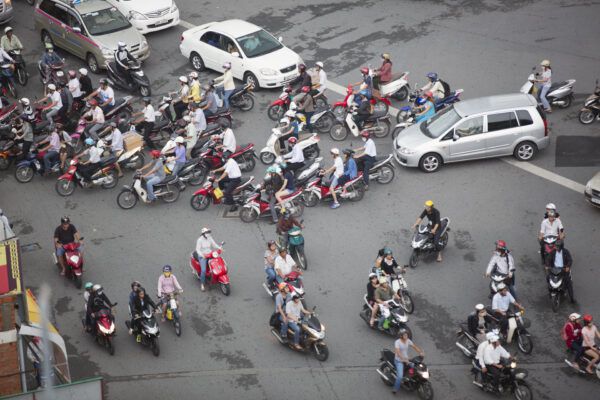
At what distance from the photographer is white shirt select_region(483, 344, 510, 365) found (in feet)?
54.1

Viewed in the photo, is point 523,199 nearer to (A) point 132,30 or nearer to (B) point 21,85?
(A) point 132,30

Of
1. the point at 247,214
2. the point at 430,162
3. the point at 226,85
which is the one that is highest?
the point at 226,85

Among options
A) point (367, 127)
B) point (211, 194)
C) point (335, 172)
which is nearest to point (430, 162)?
point (367, 127)

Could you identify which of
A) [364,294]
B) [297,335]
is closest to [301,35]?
[364,294]

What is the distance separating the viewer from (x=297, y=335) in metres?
17.9

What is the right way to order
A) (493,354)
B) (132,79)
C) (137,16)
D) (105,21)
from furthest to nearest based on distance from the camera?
(137,16), (105,21), (132,79), (493,354)

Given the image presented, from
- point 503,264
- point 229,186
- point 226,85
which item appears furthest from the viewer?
point 226,85

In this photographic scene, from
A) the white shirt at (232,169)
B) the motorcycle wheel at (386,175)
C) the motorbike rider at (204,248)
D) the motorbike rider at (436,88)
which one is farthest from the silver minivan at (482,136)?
the motorbike rider at (204,248)

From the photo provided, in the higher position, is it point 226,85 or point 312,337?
point 226,85

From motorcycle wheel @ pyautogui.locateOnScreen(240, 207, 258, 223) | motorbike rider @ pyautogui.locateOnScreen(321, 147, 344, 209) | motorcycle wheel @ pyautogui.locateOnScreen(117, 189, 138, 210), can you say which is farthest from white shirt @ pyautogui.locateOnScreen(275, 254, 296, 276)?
motorcycle wheel @ pyautogui.locateOnScreen(117, 189, 138, 210)

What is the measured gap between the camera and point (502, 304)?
18031 millimetres

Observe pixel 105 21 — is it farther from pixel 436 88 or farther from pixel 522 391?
pixel 522 391

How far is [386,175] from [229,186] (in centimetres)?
410

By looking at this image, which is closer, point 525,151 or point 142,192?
point 142,192
